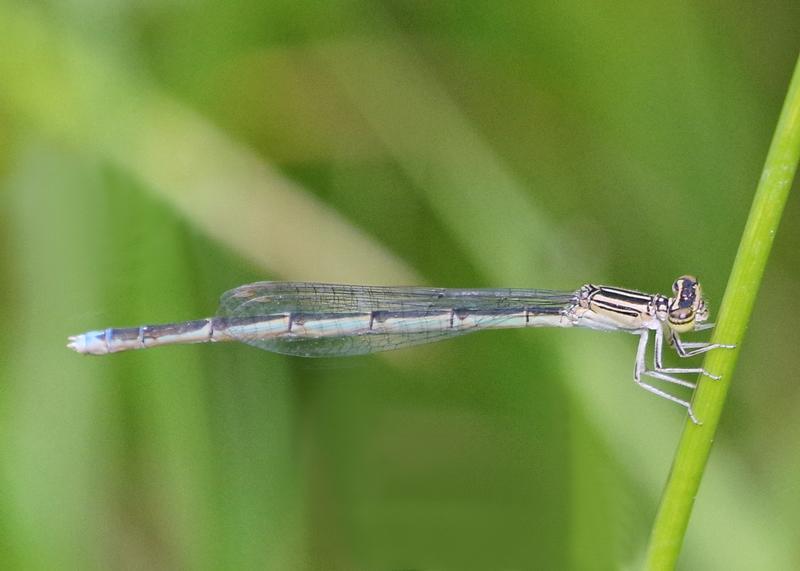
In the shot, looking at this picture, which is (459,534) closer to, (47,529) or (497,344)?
(497,344)

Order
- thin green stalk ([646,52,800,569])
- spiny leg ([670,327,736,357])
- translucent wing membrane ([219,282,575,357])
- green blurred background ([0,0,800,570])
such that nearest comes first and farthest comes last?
1. thin green stalk ([646,52,800,569])
2. spiny leg ([670,327,736,357])
3. green blurred background ([0,0,800,570])
4. translucent wing membrane ([219,282,575,357])

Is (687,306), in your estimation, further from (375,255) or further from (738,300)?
(375,255)

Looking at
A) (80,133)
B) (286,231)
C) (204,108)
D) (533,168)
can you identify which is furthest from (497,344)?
(80,133)

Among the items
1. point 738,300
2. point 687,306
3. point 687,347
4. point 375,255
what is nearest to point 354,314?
point 375,255

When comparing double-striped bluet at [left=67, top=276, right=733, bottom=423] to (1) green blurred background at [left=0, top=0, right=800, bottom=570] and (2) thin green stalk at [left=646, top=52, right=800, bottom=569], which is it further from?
(2) thin green stalk at [left=646, top=52, right=800, bottom=569]

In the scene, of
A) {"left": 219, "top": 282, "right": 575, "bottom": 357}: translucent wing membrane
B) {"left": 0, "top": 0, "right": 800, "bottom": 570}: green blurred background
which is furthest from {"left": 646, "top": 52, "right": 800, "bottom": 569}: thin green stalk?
{"left": 219, "top": 282, "right": 575, "bottom": 357}: translucent wing membrane

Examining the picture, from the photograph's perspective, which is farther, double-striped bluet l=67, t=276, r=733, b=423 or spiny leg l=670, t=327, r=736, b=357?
double-striped bluet l=67, t=276, r=733, b=423

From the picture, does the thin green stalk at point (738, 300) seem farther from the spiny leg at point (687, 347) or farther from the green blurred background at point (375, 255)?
the green blurred background at point (375, 255)
